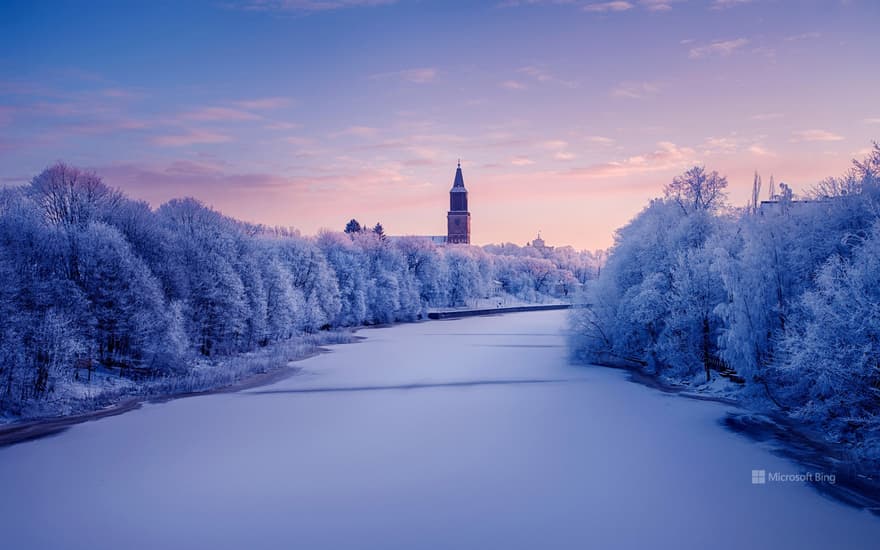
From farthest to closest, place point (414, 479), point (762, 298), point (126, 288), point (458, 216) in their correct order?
1. point (458, 216)
2. point (126, 288)
3. point (762, 298)
4. point (414, 479)

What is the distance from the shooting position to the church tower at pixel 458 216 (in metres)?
157

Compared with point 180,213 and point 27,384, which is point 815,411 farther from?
point 180,213

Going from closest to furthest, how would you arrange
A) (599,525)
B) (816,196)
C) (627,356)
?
(599,525) → (816,196) → (627,356)

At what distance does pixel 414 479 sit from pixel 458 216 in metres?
144

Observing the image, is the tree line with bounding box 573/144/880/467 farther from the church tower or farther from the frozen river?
the church tower

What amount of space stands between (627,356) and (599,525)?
82.1 feet

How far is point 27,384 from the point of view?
22.5m

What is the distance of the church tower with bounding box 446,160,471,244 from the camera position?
157000 mm

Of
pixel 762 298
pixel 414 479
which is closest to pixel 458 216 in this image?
pixel 762 298

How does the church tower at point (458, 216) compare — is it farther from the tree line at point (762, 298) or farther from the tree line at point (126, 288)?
the tree line at point (762, 298)

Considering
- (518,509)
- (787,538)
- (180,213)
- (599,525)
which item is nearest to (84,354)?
(180,213)

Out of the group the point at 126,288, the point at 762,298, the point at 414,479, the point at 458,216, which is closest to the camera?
the point at 414,479

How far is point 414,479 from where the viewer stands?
1530 centimetres

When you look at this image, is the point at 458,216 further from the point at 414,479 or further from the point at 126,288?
the point at 414,479
